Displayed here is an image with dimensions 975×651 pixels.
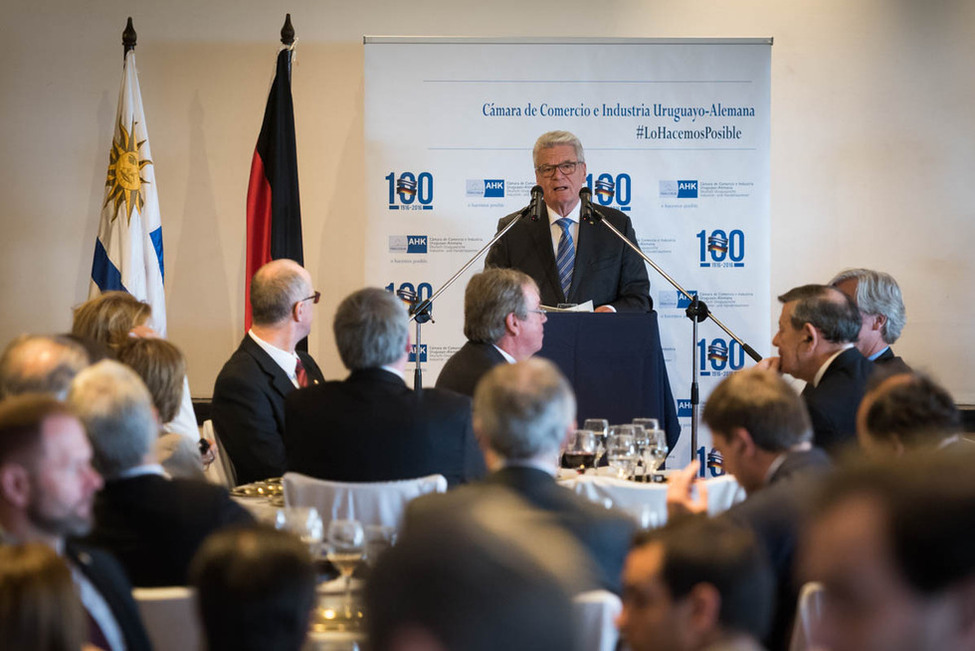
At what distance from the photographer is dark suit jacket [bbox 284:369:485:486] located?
333 cm

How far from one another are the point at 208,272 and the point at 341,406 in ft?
13.7

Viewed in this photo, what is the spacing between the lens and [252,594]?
1498 millimetres

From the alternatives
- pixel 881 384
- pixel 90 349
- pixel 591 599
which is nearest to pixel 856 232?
pixel 881 384

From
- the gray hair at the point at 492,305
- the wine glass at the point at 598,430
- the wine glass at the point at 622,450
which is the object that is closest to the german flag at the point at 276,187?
the gray hair at the point at 492,305

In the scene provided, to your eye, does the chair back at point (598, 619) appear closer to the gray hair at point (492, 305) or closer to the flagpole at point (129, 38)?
the gray hair at point (492, 305)

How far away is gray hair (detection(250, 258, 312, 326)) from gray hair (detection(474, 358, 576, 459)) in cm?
230

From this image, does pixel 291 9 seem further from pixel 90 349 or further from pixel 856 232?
pixel 90 349

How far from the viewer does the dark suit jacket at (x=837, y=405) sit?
13.3ft

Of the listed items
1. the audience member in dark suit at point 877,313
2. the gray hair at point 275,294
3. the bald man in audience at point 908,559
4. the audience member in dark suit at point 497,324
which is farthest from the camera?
the audience member in dark suit at point 877,313

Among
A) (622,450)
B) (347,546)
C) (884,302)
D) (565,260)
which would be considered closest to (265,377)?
(622,450)

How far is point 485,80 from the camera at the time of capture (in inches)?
262

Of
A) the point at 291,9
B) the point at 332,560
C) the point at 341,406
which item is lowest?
the point at 332,560

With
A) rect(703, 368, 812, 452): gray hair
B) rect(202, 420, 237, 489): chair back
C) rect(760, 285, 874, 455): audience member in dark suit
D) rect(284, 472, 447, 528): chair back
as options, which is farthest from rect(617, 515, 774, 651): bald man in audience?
rect(202, 420, 237, 489): chair back

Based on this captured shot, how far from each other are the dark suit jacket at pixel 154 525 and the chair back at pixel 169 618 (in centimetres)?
27
